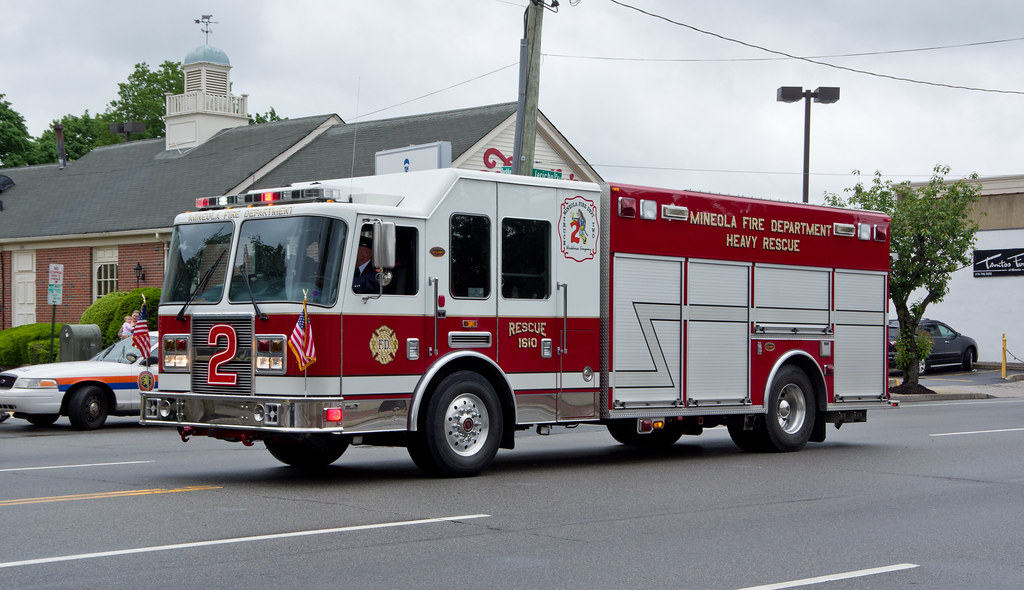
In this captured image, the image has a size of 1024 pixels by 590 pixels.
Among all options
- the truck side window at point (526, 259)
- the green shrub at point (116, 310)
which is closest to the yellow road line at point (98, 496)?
A: the truck side window at point (526, 259)

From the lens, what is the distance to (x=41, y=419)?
730 inches

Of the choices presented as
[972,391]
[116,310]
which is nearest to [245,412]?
[972,391]

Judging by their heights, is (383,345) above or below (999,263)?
below

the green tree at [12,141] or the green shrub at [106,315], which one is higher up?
the green tree at [12,141]

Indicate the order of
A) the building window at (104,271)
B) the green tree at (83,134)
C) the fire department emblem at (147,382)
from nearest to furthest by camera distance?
the fire department emblem at (147,382)
the building window at (104,271)
the green tree at (83,134)

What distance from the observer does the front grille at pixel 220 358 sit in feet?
34.7

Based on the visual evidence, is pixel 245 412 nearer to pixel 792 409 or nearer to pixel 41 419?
pixel 792 409

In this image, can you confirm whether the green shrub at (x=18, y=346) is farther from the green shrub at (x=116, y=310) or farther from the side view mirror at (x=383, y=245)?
the side view mirror at (x=383, y=245)

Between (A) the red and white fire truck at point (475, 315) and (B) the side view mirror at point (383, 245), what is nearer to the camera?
(B) the side view mirror at point (383, 245)

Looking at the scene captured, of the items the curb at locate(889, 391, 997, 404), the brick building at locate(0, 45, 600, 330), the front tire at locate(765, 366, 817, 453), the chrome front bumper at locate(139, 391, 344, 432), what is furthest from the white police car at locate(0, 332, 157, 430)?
the curb at locate(889, 391, 997, 404)

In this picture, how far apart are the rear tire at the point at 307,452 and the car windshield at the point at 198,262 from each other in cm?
178

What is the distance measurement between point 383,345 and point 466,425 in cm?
120

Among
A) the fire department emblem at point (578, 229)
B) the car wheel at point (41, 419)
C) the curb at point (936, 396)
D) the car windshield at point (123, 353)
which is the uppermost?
the fire department emblem at point (578, 229)

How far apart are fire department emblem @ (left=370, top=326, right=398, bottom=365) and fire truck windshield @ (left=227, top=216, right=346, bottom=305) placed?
21.6 inches
